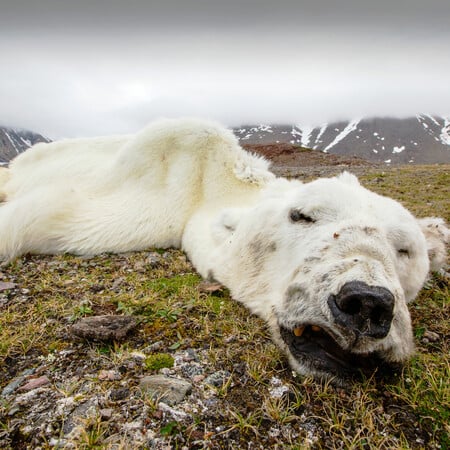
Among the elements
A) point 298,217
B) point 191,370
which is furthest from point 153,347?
point 298,217

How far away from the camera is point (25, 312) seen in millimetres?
2619

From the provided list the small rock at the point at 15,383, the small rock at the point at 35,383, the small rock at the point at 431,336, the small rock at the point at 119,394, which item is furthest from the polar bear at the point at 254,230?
the small rock at the point at 15,383

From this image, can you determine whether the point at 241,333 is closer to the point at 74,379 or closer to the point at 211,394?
the point at 211,394

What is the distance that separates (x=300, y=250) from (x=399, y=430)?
4.00 feet

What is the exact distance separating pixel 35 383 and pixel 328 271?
1707mm

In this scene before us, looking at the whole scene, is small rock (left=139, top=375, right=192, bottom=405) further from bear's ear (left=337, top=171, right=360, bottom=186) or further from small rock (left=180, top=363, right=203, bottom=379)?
bear's ear (left=337, top=171, right=360, bottom=186)

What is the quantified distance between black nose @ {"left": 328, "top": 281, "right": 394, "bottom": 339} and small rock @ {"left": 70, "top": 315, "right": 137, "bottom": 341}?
1389 millimetres

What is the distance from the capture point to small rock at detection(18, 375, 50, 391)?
5.81 feet

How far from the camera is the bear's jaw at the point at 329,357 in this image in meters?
1.87

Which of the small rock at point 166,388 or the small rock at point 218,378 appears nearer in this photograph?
the small rock at point 166,388

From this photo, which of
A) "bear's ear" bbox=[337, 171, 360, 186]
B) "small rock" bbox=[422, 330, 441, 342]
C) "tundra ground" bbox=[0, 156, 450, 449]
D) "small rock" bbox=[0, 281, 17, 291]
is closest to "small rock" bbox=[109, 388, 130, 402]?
"tundra ground" bbox=[0, 156, 450, 449]

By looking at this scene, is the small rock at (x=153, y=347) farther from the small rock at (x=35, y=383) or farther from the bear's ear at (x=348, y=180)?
the bear's ear at (x=348, y=180)

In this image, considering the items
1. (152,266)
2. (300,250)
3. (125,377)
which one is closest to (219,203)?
(152,266)

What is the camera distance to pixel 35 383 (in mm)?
1802
